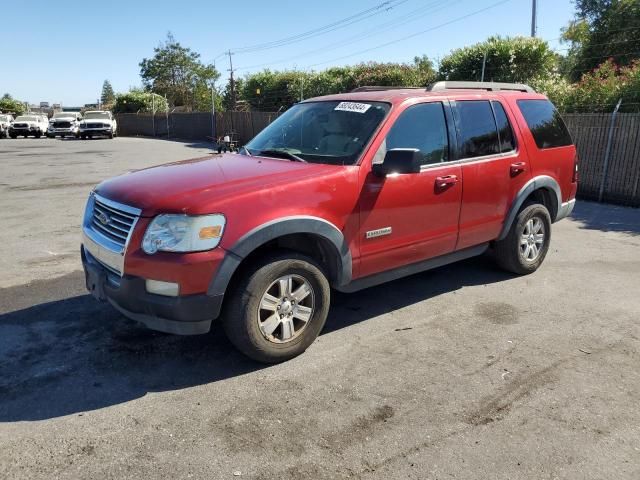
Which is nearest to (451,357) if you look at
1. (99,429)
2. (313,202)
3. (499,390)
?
(499,390)

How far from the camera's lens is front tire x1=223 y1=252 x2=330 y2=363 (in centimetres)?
351

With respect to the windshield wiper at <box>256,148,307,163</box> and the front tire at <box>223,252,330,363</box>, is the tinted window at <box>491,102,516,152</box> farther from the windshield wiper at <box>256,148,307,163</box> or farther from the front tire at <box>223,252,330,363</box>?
the front tire at <box>223,252,330,363</box>

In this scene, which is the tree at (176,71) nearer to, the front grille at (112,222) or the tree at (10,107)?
the tree at (10,107)

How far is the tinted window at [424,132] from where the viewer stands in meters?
4.30

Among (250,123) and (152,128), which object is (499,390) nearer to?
(250,123)

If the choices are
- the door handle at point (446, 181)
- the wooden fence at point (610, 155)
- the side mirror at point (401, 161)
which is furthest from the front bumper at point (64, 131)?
the side mirror at point (401, 161)

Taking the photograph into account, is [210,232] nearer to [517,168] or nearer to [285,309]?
[285,309]

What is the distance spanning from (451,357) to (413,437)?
3.56 ft

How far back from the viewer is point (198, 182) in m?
3.63

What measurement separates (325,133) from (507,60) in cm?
1418

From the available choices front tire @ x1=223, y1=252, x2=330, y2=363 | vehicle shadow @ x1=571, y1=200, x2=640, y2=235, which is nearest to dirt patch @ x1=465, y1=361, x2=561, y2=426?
front tire @ x1=223, y1=252, x2=330, y2=363

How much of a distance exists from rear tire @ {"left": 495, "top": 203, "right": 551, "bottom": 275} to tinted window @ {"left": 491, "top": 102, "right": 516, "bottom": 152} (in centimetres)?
72

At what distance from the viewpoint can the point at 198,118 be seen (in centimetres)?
3341

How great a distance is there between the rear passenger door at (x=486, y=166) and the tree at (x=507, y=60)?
12.4m
